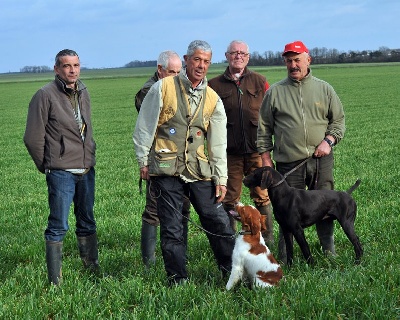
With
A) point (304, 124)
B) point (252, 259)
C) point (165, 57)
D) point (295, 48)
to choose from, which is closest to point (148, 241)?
point (252, 259)

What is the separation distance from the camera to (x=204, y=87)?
17.6 feet

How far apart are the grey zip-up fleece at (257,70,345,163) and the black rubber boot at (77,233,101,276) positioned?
240 centimetres

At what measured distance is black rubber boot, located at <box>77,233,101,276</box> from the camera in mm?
6254

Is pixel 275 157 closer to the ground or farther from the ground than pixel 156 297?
farther from the ground

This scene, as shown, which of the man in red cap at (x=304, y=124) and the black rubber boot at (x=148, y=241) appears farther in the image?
the black rubber boot at (x=148, y=241)

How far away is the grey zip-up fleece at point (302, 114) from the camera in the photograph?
19.9ft

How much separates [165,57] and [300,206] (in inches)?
90.8

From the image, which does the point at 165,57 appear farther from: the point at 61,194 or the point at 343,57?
the point at 343,57

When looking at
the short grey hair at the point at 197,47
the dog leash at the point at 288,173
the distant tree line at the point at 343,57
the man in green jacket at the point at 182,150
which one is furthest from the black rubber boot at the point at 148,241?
the distant tree line at the point at 343,57

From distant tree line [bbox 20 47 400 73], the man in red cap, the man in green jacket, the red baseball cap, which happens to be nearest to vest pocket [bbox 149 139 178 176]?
the man in green jacket

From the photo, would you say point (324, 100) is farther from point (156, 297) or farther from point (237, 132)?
point (156, 297)

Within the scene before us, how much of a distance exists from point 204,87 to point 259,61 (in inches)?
4996

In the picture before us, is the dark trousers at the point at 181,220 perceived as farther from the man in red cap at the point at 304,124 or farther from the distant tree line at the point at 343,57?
the distant tree line at the point at 343,57

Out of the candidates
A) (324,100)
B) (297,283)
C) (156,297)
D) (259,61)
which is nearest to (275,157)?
(324,100)
